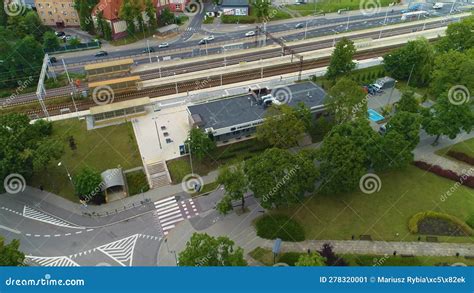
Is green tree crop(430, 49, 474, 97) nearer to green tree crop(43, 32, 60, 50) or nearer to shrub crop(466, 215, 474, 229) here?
shrub crop(466, 215, 474, 229)

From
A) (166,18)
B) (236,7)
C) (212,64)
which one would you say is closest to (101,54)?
(166,18)

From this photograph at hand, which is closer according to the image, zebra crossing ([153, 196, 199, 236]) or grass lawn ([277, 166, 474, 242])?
grass lawn ([277, 166, 474, 242])

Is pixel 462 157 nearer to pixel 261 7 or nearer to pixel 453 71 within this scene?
pixel 453 71

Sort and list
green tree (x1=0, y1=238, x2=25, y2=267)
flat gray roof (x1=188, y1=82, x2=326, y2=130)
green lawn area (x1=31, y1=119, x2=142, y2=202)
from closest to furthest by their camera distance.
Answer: green tree (x1=0, y1=238, x2=25, y2=267)
green lawn area (x1=31, y1=119, x2=142, y2=202)
flat gray roof (x1=188, y1=82, x2=326, y2=130)

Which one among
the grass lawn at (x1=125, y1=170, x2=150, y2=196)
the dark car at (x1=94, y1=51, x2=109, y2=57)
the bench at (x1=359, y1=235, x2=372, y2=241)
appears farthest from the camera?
the dark car at (x1=94, y1=51, x2=109, y2=57)

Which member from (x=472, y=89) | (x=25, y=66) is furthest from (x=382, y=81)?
(x=25, y=66)

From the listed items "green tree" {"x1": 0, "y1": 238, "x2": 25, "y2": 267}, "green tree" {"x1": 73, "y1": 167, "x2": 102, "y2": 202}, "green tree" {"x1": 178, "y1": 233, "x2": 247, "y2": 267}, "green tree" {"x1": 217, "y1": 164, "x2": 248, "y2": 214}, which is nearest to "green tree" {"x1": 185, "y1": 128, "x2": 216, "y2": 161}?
"green tree" {"x1": 217, "y1": 164, "x2": 248, "y2": 214}

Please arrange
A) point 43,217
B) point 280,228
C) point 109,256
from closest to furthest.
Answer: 1. point 109,256
2. point 280,228
3. point 43,217
